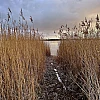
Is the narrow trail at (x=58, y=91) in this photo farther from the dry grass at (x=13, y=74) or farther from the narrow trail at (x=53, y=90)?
the dry grass at (x=13, y=74)

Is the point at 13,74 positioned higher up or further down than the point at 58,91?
higher up

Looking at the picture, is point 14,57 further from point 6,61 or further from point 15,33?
point 15,33

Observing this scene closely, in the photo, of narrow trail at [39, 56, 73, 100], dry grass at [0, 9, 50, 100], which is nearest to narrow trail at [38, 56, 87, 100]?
narrow trail at [39, 56, 73, 100]

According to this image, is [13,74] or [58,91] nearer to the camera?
[13,74]

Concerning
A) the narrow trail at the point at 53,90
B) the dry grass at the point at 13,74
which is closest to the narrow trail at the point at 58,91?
the narrow trail at the point at 53,90

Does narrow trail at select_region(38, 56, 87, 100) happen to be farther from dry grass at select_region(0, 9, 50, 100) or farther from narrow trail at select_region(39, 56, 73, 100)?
dry grass at select_region(0, 9, 50, 100)

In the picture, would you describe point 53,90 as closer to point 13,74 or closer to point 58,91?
point 58,91

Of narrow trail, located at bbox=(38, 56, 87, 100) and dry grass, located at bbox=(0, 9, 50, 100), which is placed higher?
dry grass, located at bbox=(0, 9, 50, 100)

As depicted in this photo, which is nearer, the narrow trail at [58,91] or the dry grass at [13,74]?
the dry grass at [13,74]

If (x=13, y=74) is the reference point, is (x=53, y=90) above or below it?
below

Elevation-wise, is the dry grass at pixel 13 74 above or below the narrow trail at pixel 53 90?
above

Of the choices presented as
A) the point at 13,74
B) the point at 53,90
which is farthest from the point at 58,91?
the point at 13,74

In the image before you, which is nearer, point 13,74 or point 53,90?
point 13,74

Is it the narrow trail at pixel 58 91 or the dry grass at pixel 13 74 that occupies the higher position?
the dry grass at pixel 13 74
